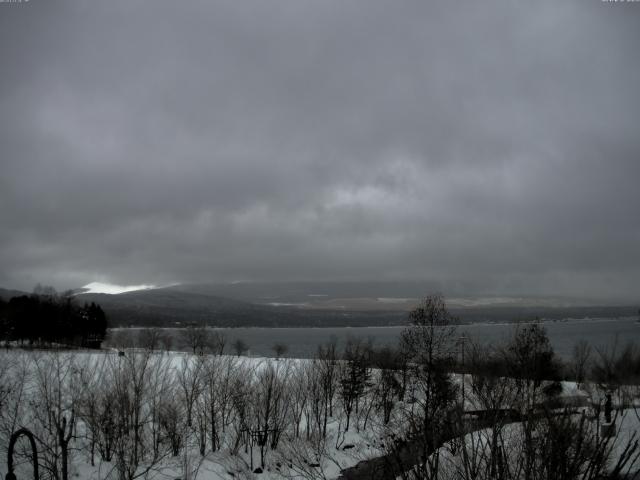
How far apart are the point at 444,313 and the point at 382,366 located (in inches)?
759

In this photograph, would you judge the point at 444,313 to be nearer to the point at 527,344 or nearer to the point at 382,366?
the point at 527,344

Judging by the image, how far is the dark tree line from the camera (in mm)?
90188

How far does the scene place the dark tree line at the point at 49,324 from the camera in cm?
9019

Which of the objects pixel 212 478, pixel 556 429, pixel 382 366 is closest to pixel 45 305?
pixel 382 366

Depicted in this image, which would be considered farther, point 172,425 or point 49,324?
point 49,324

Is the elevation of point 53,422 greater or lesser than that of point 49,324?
lesser

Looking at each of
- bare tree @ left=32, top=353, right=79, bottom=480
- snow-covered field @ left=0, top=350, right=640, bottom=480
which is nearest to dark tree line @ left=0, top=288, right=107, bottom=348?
snow-covered field @ left=0, top=350, right=640, bottom=480

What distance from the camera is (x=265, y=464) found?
35.7 m

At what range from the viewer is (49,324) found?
9381cm

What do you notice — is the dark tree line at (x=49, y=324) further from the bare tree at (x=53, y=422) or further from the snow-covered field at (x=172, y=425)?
the bare tree at (x=53, y=422)

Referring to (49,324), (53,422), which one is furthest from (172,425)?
(49,324)

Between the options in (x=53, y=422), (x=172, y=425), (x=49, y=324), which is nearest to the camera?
(x=53, y=422)

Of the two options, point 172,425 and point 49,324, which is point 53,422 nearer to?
point 172,425

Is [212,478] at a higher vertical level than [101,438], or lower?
lower
